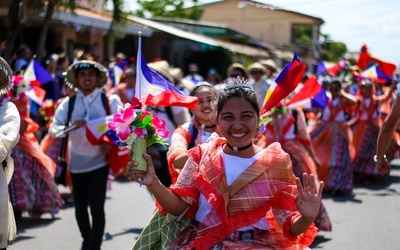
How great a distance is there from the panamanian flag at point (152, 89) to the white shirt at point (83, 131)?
6.94ft

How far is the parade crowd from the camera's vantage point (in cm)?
394

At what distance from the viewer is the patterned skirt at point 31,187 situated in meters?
8.34

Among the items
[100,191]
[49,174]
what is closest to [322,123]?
[49,174]

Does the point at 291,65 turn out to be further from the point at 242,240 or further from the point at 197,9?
the point at 197,9

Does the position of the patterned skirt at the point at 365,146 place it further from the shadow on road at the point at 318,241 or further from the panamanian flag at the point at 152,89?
the panamanian flag at the point at 152,89

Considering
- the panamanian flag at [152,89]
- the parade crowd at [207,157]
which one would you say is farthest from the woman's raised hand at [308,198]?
the panamanian flag at [152,89]

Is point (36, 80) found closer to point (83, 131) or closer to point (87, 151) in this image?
point (83, 131)

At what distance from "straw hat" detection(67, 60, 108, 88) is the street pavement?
5.39ft

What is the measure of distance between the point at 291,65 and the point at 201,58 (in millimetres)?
24133

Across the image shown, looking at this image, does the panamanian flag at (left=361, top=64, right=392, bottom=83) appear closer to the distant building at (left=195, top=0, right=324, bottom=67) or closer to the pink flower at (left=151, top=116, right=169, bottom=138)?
the pink flower at (left=151, top=116, right=169, bottom=138)

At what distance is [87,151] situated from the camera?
674 cm

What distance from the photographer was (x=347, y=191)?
1124 cm

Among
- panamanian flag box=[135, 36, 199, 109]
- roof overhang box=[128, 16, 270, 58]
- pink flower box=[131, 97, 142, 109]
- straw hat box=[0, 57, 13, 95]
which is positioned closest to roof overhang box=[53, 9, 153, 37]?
roof overhang box=[128, 16, 270, 58]

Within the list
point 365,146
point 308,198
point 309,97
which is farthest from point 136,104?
point 365,146
